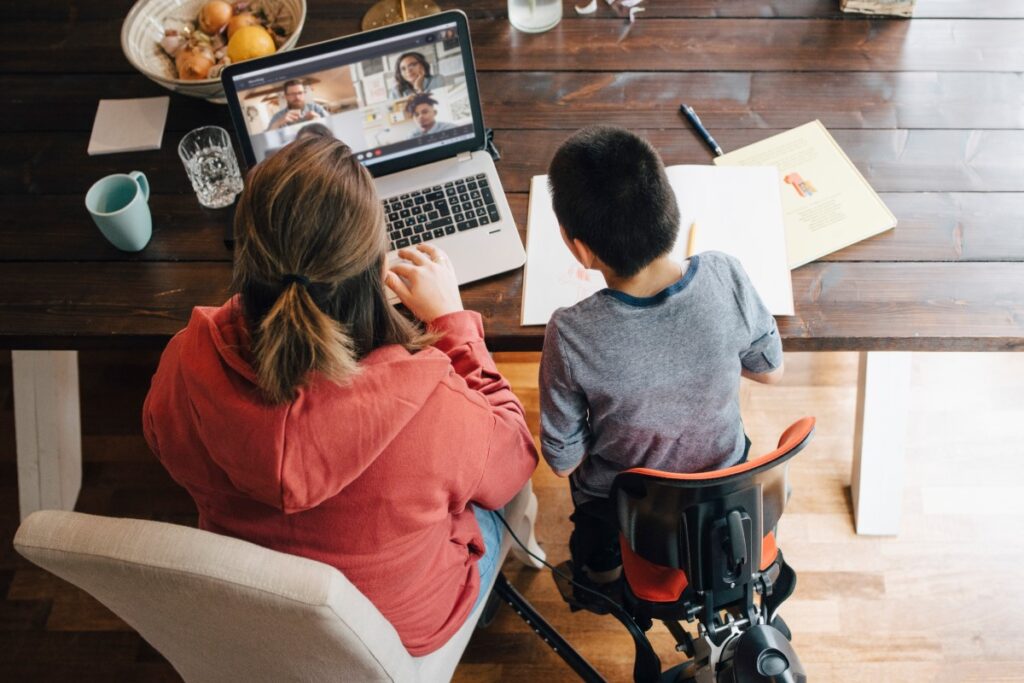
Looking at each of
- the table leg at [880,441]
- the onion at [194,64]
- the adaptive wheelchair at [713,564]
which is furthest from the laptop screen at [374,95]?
the table leg at [880,441]

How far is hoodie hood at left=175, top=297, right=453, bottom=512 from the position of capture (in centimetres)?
92

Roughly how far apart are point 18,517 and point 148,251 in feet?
3.11

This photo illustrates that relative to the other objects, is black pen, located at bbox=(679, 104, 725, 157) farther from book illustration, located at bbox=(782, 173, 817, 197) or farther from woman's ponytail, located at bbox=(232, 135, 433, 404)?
woman's ponytail, located at bbox=(232, 135, 433, 404)

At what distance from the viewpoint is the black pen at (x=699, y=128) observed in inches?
55.7

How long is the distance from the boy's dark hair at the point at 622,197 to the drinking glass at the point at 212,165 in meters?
0.65

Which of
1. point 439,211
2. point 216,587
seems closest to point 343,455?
point 216,587

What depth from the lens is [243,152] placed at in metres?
1.37

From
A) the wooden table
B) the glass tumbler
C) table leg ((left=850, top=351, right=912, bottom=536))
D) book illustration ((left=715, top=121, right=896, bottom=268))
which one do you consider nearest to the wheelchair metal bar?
the wooden table

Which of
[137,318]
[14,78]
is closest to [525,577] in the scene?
[137,318]

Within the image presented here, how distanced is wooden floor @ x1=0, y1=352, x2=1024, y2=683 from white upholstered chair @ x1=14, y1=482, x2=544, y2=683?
78cm

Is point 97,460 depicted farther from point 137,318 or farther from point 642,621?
point 642,621

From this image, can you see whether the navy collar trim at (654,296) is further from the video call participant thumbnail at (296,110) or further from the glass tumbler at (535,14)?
the glass tumbler at (535,14)

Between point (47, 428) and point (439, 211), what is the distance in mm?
1046

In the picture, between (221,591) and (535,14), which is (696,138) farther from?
(221,591)
